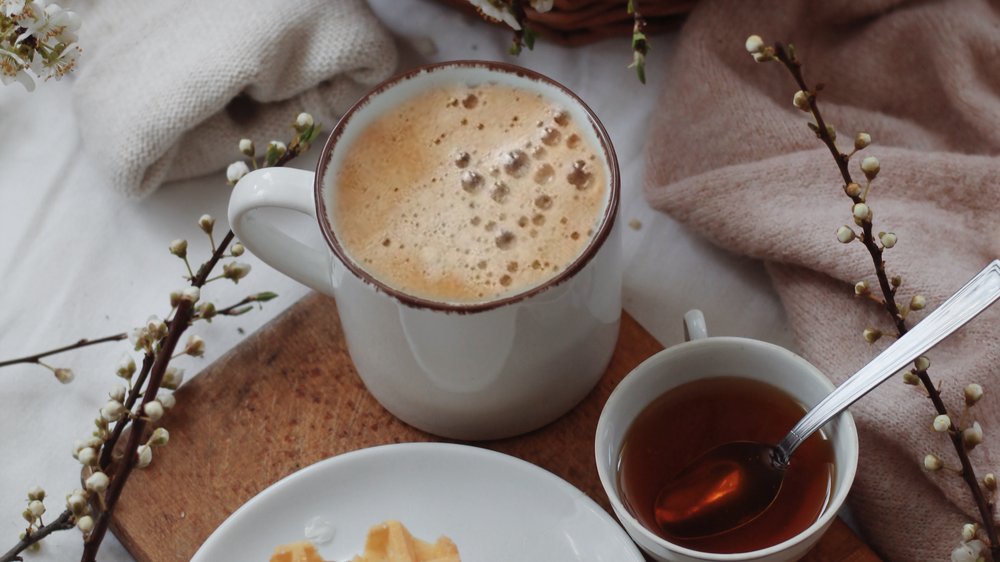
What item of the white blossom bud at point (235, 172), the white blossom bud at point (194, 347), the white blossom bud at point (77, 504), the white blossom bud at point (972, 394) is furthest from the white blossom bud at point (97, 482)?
the white blossom bud at point (972, 394)

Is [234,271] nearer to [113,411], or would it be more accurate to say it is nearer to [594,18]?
[113,411]

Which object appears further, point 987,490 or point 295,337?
point 295,337

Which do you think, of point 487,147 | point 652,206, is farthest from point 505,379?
point 652,206

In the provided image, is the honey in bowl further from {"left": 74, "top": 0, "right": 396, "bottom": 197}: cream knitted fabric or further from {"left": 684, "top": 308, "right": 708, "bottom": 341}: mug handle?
{"left": 74, "top": 0, "right": 396, "bottom": 197}: cream knitted fabric

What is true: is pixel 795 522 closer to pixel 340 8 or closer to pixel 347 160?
pixel 347 160

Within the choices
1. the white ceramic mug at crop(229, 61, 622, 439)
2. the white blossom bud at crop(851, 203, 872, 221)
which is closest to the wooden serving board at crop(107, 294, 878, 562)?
the white ceramic mug at crop(229, 61, 622, 439)

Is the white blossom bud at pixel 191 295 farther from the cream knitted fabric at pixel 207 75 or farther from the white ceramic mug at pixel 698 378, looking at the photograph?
the white ceramic mug at pixel 698 378
